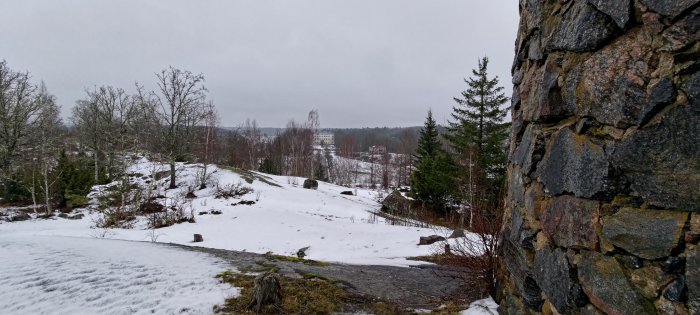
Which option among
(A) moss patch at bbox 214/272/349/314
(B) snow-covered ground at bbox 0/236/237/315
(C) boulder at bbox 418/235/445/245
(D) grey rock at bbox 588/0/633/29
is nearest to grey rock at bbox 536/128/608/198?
(D) grey rock at bbox 588/0/633/29

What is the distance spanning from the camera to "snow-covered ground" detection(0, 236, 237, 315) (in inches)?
160

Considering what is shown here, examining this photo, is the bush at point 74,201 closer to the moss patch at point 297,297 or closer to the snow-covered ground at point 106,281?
the snow-covered ground at point 106,281

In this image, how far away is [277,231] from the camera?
13.6 meters

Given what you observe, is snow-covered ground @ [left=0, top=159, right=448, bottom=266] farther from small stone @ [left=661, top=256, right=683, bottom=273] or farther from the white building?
the white building

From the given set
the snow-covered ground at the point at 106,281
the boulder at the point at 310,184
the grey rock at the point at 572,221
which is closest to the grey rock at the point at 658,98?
the grey rock at the point at 572,221

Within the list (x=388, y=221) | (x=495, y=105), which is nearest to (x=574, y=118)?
(x=388, y=221)

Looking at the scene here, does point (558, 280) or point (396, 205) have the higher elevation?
point (558, 280)

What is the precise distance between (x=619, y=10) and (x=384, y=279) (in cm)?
474

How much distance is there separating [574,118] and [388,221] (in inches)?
624

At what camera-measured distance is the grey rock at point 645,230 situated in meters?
1.68

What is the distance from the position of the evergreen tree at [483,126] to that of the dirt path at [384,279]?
1547 cm

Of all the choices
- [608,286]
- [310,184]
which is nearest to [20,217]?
[310,184]

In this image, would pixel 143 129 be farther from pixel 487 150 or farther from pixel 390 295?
pixel 390 295

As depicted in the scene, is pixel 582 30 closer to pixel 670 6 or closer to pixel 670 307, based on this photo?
pixel 670 6
